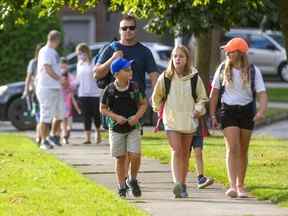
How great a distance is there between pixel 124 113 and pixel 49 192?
1.17 meters

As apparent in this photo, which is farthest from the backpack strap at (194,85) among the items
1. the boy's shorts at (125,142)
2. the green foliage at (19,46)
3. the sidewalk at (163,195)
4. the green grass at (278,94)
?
the green grass at (278,94)

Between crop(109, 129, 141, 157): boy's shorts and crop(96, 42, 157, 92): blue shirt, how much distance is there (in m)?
0.66

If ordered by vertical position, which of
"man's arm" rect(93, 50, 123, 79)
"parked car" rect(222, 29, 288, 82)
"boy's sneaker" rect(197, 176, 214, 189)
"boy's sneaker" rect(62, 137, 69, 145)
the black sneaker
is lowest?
"parked car" rect(222, 29, 288, 82)

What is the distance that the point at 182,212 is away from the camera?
10.9m

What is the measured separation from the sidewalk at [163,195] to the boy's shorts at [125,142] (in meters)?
0.51

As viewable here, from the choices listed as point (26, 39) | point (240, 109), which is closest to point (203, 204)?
point (240, 109)

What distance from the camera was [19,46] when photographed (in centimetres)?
3123

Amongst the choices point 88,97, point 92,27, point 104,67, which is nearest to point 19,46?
point 88,97

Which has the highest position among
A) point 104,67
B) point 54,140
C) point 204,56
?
point 104,67

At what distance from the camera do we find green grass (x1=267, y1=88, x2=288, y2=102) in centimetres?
3540

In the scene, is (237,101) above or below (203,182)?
above

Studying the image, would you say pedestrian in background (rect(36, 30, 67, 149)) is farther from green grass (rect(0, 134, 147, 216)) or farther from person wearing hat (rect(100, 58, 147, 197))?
person wearing hat (rect(100, 58, 147, 197))

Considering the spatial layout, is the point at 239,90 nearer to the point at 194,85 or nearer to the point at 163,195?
the point at 194,85

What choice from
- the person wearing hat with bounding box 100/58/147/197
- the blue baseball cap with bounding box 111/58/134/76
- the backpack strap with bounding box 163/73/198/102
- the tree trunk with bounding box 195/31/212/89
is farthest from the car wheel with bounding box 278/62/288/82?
the blue baseball cap with bounding box 111/58/134/76
